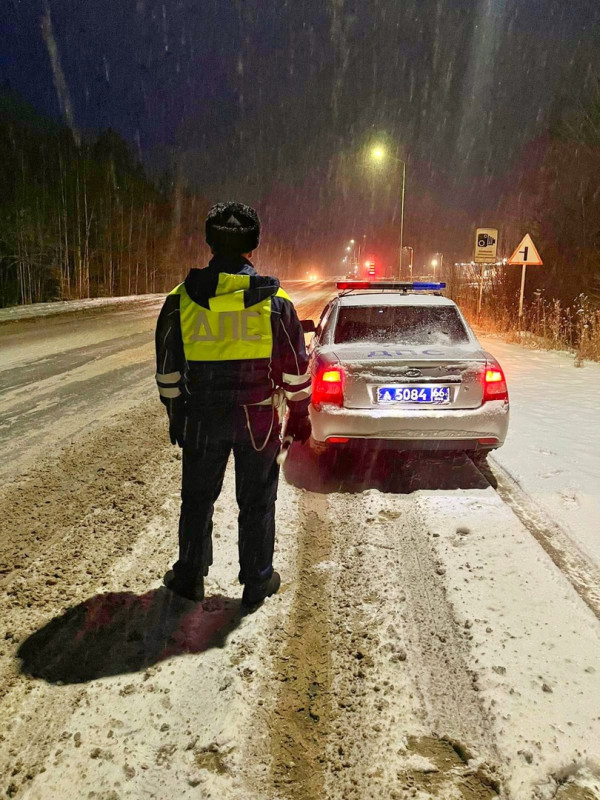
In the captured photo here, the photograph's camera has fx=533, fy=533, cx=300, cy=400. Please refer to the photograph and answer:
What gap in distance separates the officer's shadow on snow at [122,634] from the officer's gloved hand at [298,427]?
949 millimetres

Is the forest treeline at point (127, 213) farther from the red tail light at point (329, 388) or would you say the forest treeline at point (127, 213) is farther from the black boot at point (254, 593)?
the black boot at point (254, 593)

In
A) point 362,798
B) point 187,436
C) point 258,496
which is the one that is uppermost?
point 187,436

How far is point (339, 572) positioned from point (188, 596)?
88 cm

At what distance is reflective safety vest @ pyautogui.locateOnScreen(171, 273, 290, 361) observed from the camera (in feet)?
8.15

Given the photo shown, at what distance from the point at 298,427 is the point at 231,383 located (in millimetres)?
481

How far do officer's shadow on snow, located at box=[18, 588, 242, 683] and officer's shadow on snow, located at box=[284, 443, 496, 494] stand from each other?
1847 millimetres

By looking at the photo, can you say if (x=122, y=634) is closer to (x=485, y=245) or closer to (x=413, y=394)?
(x=413, y=394)

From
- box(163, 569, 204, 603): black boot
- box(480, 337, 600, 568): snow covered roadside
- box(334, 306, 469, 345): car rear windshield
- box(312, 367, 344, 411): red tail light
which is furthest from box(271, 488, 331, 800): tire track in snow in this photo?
box(334, 306, 469, 345): car rear windshield

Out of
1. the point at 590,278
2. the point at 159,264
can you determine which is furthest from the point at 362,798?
the point at 159,264

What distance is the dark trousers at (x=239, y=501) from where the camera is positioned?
2.69 m

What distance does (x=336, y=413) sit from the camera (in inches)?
171

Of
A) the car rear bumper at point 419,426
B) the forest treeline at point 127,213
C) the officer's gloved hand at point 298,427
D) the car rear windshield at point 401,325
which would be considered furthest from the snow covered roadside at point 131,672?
the forest treeline at point 127,213

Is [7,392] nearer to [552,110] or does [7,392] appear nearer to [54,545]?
[54,545]

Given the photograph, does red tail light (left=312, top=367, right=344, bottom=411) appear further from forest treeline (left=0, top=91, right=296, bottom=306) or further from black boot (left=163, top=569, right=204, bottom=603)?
forest treeline (left=0, top=91, right=296, bottom=306)
